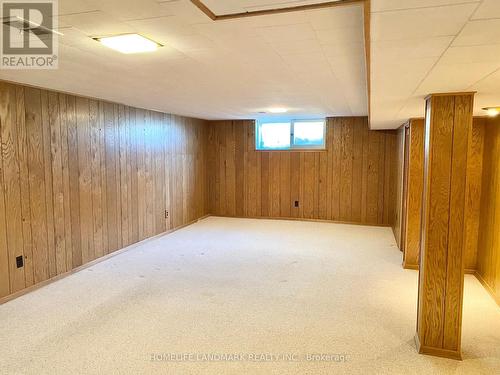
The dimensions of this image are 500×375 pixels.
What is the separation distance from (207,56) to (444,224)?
1934 mm

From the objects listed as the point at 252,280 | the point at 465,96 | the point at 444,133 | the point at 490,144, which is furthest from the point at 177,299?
the point at 490,144

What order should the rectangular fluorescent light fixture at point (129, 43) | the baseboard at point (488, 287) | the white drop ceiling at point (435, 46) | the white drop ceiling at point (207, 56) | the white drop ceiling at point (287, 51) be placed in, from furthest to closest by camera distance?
the baseboard at point (488, 287) → the rectangular fluorescent light fixture at point (129, 43) → the white drop ceiling at point (207, 56) → the white drop ceiling at point (287, 51) → the white drop ceiling at point (435, 46)

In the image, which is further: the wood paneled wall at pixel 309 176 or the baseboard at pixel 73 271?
the wood paneled wall at pixel 309 176

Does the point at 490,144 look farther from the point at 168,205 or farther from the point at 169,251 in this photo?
the point at 168,205

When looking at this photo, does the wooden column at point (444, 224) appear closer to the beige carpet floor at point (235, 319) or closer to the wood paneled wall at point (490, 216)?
the beige carpet floor at point (235, 319)

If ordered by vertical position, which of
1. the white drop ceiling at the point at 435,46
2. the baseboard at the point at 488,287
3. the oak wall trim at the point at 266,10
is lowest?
the baseboard at the point at 488,287

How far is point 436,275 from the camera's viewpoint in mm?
2451

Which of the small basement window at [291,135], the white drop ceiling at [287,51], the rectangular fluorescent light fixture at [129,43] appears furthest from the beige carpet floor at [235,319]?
the small basement window at [291,135]

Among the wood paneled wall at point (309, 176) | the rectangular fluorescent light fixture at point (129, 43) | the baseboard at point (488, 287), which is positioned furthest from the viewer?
the wood paneled wall at point (309, 176)

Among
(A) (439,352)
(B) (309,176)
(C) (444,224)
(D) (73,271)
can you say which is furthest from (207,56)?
(B) (309,176)

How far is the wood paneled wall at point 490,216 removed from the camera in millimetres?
3428

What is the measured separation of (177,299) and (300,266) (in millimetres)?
1622

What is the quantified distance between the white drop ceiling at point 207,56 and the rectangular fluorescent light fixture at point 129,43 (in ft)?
0.20

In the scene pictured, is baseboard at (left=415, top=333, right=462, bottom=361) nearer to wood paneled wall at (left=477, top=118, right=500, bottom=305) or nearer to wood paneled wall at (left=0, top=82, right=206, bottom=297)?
wood paneled wall at (left=477, top=118, right=500, bottom=305)
